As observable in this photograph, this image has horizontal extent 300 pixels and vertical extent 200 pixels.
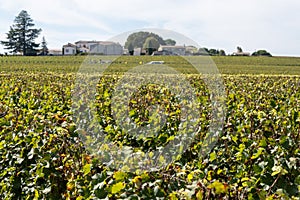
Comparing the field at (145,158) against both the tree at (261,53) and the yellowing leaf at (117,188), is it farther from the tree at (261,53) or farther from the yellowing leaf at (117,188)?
the tree at (261,53)

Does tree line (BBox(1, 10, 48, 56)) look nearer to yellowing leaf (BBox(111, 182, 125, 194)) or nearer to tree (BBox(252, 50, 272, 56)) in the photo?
tree (BBox(252, 50, 272, 56))

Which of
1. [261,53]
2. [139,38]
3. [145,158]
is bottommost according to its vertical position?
[145,158]

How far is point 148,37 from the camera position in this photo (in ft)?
22.0

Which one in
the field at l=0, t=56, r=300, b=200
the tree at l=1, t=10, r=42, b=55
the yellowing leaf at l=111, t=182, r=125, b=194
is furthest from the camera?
the tree at l=1, t=10, r=42, b=55

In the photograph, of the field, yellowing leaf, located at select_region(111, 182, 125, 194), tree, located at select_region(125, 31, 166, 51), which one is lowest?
the field

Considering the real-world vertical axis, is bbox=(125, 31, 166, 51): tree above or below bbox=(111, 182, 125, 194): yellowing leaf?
above

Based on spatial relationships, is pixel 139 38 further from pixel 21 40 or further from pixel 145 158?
pixel 21 40

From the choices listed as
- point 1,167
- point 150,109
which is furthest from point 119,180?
point 150,109

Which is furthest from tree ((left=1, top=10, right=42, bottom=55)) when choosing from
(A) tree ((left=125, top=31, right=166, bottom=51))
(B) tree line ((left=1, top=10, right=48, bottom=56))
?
(A) tree ((left=125, top=31, right=166, bottom=51))

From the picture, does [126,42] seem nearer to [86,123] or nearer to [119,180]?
[86,123]

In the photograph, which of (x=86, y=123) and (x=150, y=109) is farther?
(x=150, y=109)

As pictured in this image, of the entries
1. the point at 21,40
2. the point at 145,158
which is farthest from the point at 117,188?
the point at 21,40

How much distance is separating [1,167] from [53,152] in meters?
0.89

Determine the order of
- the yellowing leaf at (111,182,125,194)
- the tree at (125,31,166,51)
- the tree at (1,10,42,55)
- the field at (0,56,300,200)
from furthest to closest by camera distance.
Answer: the tree at (1,10,42,55) < the tree at (125,31,166,51) < the field at (0,56,300,200) < the yellowing leaf at (111,182,125,194)
